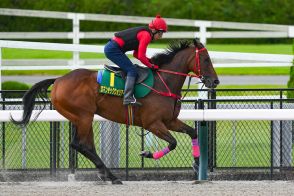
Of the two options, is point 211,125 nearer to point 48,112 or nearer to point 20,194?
point 48,112

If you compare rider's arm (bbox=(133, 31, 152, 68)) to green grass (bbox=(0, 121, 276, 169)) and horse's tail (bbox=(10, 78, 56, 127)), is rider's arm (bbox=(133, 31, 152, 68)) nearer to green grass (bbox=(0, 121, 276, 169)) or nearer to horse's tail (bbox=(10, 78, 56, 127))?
green grass (bbox=(0, 121, 276, 169))

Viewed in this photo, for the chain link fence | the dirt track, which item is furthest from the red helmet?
the dirt track

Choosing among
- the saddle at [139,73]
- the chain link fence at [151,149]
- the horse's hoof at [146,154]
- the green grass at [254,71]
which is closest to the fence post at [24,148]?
the chain link fence at [151,149]

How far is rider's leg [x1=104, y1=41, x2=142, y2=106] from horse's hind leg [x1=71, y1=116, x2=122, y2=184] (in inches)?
18.3

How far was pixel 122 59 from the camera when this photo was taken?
998 cm

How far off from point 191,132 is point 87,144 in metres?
1.05

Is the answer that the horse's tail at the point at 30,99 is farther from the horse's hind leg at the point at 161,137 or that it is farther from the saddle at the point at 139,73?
the horse's hind leg at the point at 161,137

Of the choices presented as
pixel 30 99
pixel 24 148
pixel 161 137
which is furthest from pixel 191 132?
pixel 24 148

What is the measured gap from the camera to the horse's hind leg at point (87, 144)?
988cm

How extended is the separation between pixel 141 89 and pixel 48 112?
0.98m

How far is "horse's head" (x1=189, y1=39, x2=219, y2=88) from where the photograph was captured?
395 inches

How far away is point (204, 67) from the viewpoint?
1009cm

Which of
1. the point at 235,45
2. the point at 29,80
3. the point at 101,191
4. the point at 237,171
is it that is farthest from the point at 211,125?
the point at 235,45

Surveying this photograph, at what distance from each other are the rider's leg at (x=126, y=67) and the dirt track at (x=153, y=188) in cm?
85
